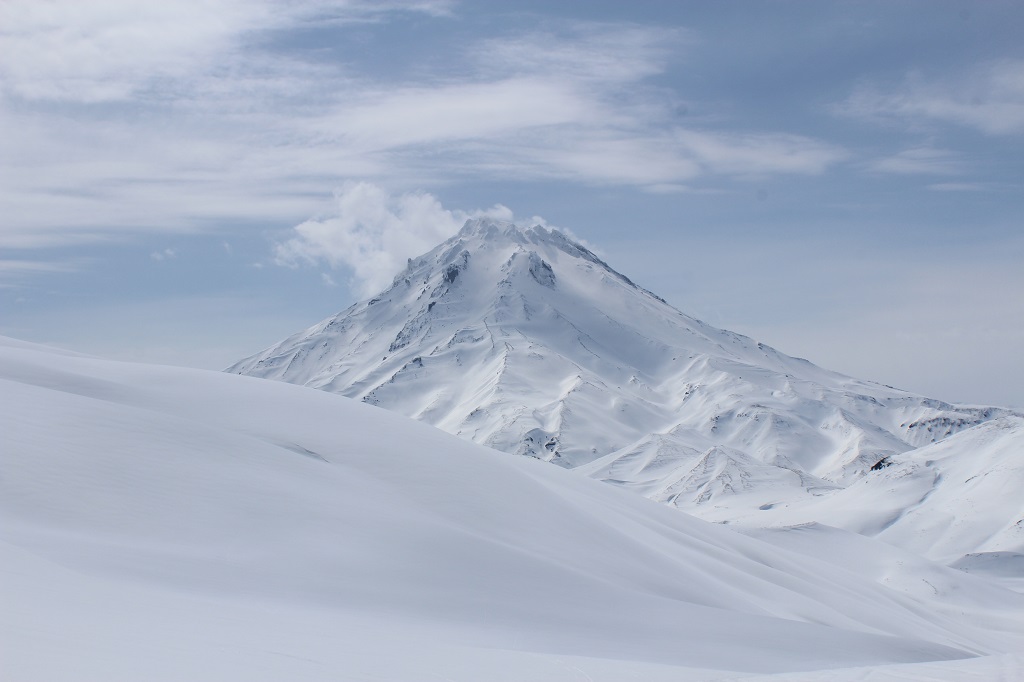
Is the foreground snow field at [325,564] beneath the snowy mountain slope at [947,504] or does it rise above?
beneath

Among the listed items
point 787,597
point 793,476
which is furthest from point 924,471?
point 787,597

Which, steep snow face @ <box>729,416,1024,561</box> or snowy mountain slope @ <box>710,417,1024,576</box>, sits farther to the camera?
snowy mountain slope @ <box>710,417,1024,576</box>

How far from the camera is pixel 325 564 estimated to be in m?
20.3

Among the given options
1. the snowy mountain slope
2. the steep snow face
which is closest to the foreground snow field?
the steep snow face

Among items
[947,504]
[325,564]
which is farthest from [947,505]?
[325,564]

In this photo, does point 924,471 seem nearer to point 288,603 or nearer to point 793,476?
point 793,476

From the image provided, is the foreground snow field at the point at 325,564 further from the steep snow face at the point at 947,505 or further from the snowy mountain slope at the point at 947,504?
the snowy mountain slope at the point at 947,504

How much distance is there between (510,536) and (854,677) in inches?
481

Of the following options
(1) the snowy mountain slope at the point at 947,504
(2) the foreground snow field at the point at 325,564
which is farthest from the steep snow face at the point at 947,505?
(2) the foreground snow field at the point at 325,564

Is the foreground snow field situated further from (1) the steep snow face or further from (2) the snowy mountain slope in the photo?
(2) the snowy mountain slope

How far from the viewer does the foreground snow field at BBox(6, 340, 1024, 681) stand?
1325cm

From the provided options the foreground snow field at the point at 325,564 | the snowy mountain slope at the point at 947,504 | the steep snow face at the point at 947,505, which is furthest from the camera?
the snowy mountain slope at the point at 947,504

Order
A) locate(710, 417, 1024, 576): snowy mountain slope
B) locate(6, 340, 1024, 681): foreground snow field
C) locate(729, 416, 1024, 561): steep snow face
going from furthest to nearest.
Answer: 1. locate(710, 417, 1024, 576): snowy mountain slope
2. locate(729, 416, 1024, 561): steep snow face
3. locate(6, 340, 1024, 681): foreground snow field

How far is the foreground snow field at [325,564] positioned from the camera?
43.5 feet
